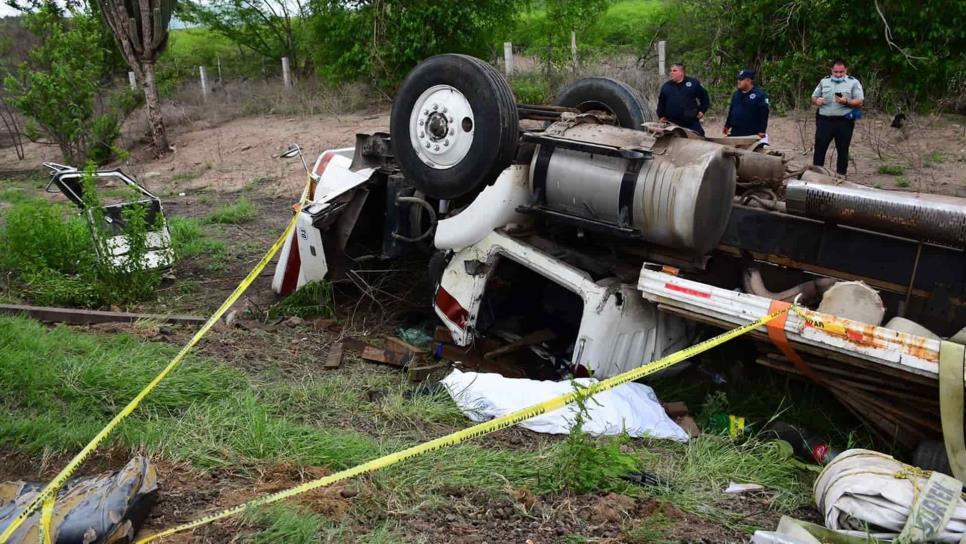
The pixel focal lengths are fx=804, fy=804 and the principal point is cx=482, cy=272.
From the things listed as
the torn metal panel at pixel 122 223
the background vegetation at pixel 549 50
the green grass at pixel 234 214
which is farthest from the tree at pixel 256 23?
the torn metal panel at pixel 122 223

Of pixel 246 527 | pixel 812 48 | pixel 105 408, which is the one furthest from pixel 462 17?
pixel 246 527

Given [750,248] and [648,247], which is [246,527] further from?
[750,248]

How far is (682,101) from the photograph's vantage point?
808 cm

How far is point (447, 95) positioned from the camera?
4445mm

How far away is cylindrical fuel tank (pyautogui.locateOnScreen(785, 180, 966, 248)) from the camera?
3.59 meters

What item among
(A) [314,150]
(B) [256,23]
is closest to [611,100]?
(A) [314,150]

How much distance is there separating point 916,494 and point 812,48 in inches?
472

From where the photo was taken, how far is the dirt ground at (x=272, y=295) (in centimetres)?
278

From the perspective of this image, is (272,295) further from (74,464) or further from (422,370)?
(74,464)

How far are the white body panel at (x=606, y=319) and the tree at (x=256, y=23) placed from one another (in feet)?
66.2

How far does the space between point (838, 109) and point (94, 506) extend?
7874 millimetres

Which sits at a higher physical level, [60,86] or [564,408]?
[60,86]

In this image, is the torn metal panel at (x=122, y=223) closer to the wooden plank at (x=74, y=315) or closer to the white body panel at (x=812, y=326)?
the wooden plank at (x=74, y=315)

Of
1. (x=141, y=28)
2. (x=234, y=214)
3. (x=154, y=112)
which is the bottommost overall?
(x=234, y=214)
